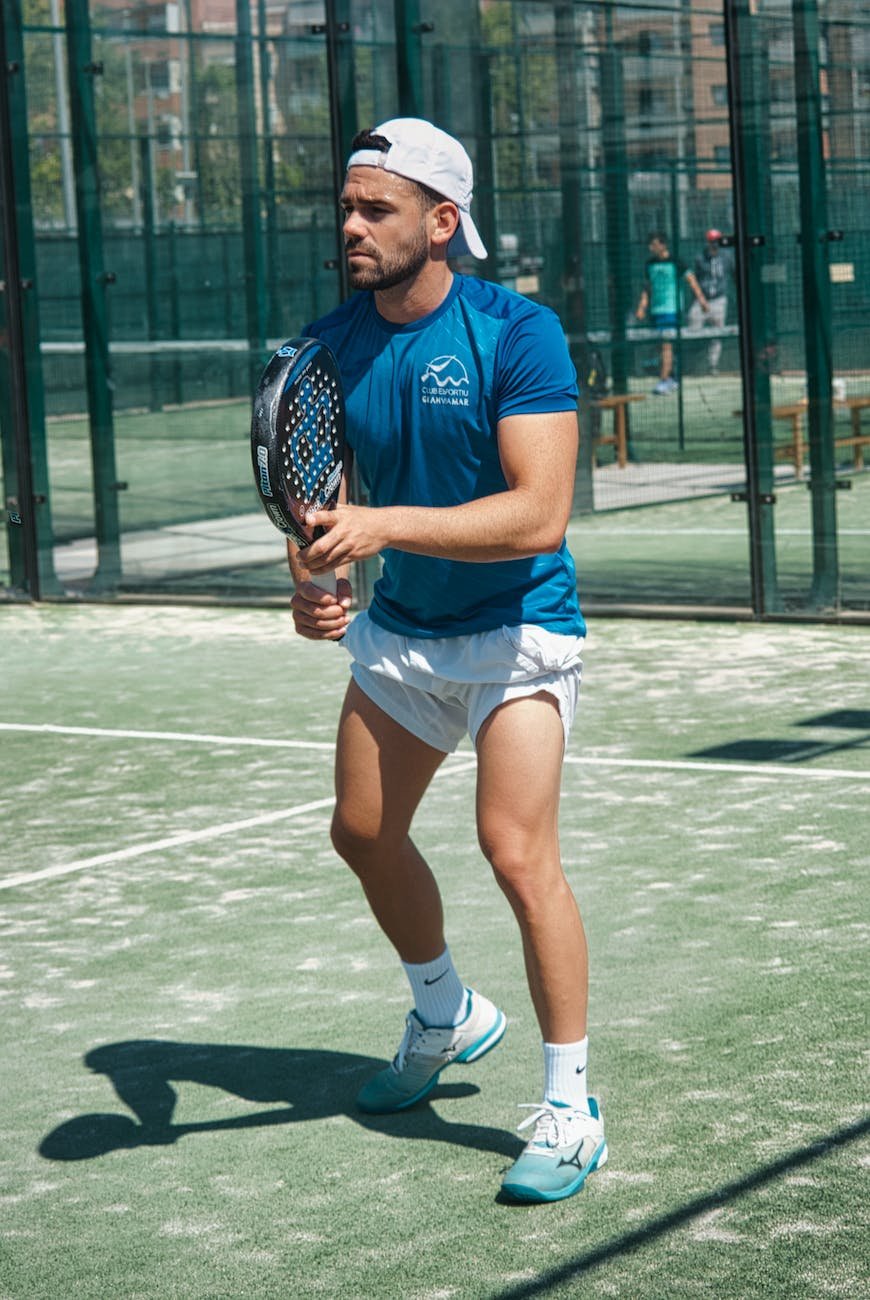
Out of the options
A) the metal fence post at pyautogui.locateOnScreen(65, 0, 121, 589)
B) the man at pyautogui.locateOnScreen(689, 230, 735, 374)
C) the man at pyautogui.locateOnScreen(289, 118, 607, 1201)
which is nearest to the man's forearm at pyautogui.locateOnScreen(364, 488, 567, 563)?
the man at pyautogui.locateOnScreen(289, 118, 607, 1201)

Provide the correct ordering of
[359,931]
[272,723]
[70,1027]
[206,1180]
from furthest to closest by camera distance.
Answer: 1. [272,723]
2. [359,931]
3. [70,1027]
4. [206,1180]

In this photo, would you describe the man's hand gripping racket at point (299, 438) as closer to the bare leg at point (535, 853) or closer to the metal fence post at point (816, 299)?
the bare leg at point (535, 853)

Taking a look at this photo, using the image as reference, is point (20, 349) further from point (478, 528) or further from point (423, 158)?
point (478, 528)

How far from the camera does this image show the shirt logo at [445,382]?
13.1ft

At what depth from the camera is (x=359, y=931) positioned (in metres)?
5.82

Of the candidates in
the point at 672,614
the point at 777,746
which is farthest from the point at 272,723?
the point at 672,614

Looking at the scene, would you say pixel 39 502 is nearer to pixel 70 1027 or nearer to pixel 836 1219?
pixel 70 1027

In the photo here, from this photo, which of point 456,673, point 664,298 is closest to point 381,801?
point 456,673

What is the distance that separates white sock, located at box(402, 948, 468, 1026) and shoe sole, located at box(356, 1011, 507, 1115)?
0.10m

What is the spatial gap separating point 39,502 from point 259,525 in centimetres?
127

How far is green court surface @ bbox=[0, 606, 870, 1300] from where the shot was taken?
3783 millimetres

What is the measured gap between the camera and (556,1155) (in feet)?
13.1

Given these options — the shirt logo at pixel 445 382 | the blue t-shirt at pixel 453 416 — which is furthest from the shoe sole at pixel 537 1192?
the shirt logo at pixel 445 382

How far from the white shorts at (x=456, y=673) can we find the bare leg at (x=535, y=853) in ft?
0.21
